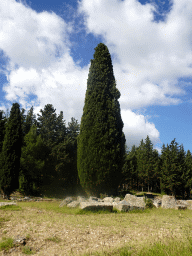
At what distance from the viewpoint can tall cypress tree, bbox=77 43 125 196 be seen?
12.8 meters

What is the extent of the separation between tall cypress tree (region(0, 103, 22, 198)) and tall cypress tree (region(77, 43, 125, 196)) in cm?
601

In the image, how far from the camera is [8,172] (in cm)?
1523

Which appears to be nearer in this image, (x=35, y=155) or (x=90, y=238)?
(x=90, y=238)

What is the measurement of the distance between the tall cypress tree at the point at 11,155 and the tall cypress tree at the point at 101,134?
6013 mm

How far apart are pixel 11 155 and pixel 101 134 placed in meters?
8.27

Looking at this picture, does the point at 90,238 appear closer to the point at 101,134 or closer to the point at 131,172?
the point at 101,134

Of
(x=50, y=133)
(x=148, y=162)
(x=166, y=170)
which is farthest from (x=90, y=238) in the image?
(x=148, y=162)

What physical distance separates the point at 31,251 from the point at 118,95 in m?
11.9

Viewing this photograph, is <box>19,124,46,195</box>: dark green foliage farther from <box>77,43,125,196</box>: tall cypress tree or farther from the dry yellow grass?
the dry yellow grass

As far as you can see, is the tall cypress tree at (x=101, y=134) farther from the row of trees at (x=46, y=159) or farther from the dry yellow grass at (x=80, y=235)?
the dry yellow grass at (x=80, y=235)

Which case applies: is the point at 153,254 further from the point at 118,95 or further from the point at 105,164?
the point at 118,95

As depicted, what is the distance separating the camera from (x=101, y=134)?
13133 millimetres

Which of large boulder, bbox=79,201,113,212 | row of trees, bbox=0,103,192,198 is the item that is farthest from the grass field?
row of trees, bbox=0,103,192,198

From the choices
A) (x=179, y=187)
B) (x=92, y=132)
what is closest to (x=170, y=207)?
(x=92, y=132)
